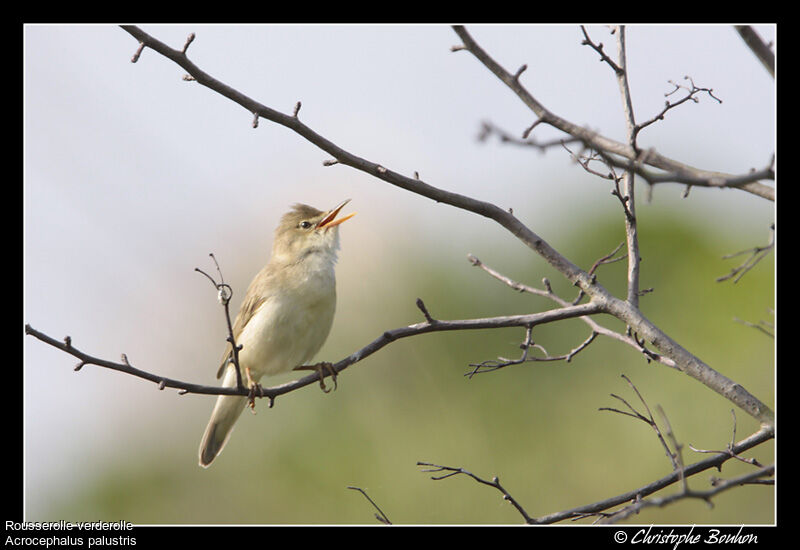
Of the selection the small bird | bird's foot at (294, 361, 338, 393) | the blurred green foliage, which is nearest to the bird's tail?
the small bird

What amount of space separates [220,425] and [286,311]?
1.20 metres

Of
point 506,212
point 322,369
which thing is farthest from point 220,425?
point 506,212

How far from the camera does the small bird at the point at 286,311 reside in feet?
15.5

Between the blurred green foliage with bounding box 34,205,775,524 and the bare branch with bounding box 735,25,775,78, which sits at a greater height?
the blurred green foliage with bounding box 34,205,775,524

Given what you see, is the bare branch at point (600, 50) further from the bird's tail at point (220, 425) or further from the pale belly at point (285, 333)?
the bird's tail at point (220, 425)

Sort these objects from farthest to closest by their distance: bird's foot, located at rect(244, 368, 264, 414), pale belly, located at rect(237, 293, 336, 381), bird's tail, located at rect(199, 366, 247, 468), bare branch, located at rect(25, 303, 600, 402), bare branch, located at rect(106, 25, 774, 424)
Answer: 1. bird's tail, located at rect(199, 366, 247, 468)
2. pale belly, located at rect(237, 293, 336, 381)
3. bird's foot, located at rect(244, 368, 264, 414)
4. bare branch, located at rect(25, 303, 600, 402)
5. bare branch, located at rect(106, 25, 774, 424)

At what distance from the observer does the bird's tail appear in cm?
534

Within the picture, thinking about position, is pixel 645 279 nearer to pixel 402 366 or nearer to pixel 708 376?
pixel 402 366

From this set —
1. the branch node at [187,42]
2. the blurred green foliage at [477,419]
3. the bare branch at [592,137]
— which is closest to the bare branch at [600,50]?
the bare branch at [592,137]

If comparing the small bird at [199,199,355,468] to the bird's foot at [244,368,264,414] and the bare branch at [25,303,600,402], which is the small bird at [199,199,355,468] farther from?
the bare branch at [25,303,600,402]

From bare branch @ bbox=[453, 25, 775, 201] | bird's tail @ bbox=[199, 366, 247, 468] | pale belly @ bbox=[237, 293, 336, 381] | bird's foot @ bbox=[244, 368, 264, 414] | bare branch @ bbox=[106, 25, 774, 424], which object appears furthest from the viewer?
bird's tail @ bbox=[199, 366, 247, 468]

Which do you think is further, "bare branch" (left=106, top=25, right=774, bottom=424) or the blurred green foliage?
the blurred green foliage

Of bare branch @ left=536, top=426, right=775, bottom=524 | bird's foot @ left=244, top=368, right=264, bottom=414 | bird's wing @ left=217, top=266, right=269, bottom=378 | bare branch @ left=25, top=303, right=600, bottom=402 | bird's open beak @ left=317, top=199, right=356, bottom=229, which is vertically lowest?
bare branch @ left=536, top=426, right=775, bottom=524

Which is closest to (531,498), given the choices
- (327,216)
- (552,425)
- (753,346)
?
(552,425)
